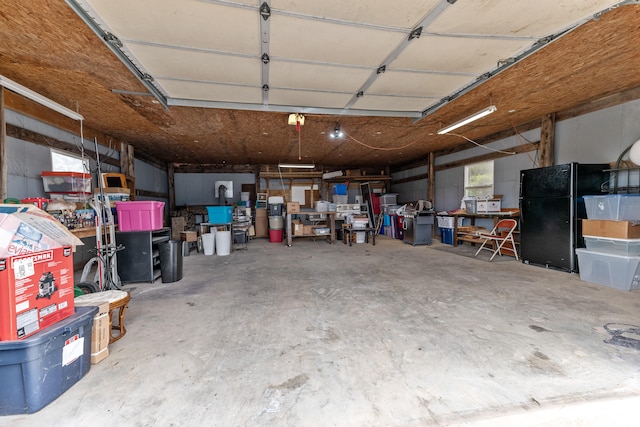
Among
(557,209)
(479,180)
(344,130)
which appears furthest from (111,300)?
(479,180)

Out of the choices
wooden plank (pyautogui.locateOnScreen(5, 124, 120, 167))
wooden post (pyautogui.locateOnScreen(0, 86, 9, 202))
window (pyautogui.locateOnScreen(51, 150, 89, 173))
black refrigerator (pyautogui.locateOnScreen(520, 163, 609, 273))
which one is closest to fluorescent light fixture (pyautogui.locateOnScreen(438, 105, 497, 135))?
black refrigerator (pyautogui.locateOnScreen(520, 163, 609, 273))

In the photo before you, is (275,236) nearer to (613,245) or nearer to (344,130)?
(344,130)

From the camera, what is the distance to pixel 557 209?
4.13 meters

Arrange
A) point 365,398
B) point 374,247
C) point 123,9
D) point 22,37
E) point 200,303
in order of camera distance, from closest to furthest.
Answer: point 365,398 < point 123,9 < point 22,37 < point 200,303 < point 374,247

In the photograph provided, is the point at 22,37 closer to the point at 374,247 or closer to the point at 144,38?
the point at 144,38

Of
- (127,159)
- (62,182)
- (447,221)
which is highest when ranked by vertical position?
(127,159)

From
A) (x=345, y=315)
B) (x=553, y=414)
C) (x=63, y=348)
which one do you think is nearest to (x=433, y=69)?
(x=345, y=315)

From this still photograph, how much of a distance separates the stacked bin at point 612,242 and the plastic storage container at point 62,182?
733 cm

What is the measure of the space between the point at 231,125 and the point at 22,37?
2.96 metres

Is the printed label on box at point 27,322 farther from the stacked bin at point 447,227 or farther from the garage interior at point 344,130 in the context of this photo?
the stacked bin at point 447,227

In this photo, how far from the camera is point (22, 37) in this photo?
233 centimetres

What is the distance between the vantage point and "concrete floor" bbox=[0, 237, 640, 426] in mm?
1337

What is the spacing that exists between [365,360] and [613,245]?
4.08 meters

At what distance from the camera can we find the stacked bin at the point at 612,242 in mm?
3197
